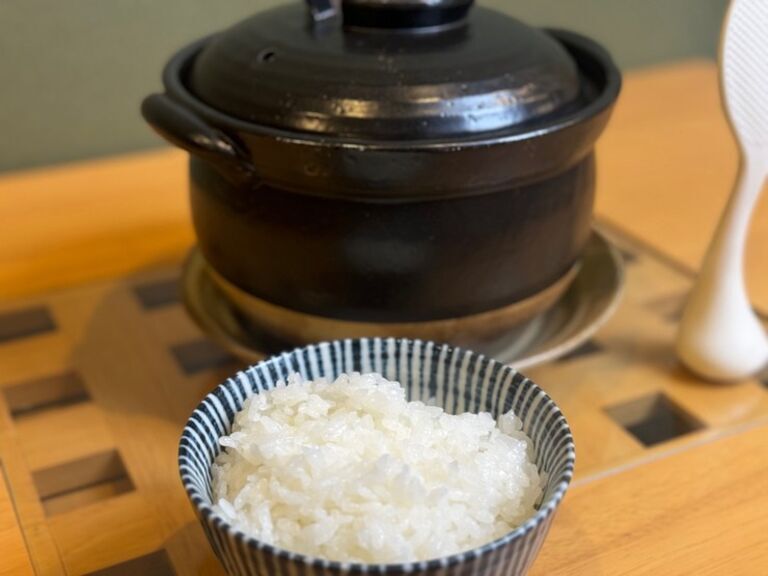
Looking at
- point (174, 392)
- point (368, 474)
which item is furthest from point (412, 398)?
point (174, 392)

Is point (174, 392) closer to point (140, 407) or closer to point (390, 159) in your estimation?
point (140, 407)

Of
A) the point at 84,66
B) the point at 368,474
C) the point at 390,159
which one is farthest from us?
the point at 84,66

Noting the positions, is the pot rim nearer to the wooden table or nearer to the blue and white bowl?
the blue and white bowl

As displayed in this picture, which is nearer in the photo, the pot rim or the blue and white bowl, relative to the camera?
the blue and white bowl

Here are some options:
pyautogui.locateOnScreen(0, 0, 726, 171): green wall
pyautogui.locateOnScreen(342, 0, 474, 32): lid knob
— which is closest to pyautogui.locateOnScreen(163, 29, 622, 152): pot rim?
pyautogui.locateOnScreen(342, 0, 474, 32): lid knob

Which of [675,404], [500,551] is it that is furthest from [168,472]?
[675,404]

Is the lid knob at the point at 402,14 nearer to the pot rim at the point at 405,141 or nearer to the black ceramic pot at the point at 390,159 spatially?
the black ceramic pot at the point at 390,159
